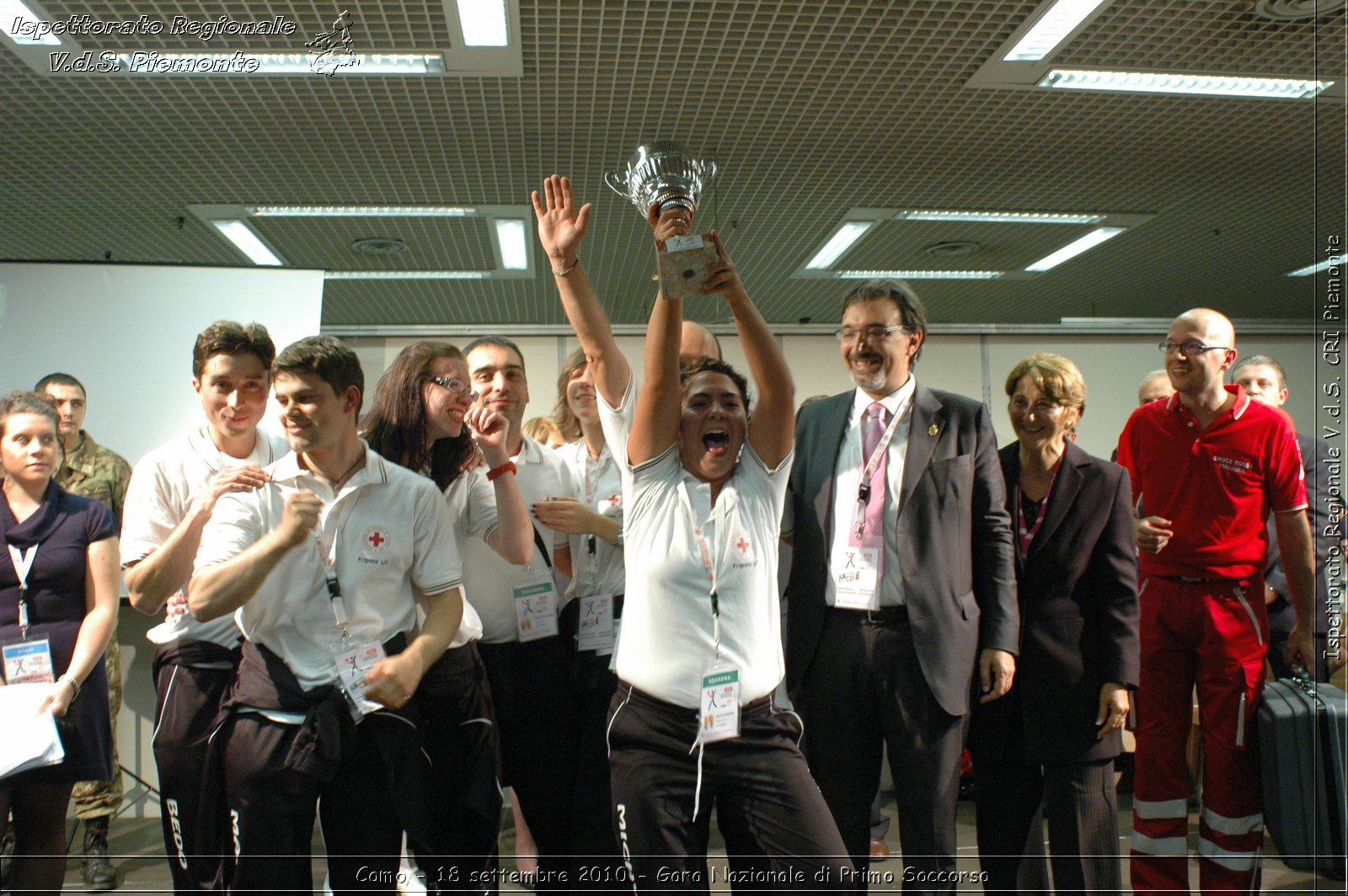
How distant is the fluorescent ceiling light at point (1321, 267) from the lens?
17.2ft

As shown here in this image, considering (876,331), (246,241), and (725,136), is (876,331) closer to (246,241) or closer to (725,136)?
(725,136)

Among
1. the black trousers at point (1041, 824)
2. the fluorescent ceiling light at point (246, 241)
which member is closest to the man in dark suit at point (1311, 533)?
the black trousers at point (1041, 824)

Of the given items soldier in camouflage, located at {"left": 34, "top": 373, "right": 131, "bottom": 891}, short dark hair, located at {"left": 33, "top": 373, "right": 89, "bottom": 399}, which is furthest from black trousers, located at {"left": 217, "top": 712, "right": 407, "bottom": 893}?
short dark hair, located at {"left": 33, "top": 373, "right": 89, "bottom": 399}

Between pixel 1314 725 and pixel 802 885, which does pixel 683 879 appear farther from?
pixel 1314 725

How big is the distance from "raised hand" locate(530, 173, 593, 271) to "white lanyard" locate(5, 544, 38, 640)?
5.81 feet

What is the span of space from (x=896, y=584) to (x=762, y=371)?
2.23 ft

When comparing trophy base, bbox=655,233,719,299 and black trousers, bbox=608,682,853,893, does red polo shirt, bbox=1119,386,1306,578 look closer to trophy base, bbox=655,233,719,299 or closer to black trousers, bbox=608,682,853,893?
black trousers, bbox=608,682,853,893

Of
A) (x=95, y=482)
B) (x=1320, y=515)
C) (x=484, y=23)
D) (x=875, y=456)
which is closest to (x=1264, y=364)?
(x=1320, y=515)

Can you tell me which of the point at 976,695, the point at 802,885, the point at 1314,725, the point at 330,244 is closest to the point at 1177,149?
the point at 1314,725

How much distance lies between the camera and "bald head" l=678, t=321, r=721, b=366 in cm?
225

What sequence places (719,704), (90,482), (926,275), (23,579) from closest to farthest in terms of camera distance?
(719,704) → (23,579) → (90,482) → (926,275)

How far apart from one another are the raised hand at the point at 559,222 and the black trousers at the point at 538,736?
1.02m

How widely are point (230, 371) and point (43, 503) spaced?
87 centimetres

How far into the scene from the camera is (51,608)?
253cm
